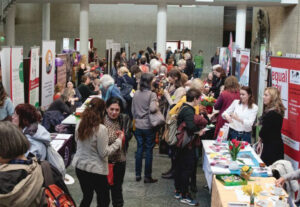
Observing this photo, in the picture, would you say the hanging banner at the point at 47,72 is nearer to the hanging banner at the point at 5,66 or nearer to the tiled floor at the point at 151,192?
the hanging banner at the point at 5,66

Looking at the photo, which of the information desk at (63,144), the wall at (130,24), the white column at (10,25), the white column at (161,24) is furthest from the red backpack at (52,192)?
the wall at (130,24)

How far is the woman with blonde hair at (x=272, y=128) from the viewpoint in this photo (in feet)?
18.9

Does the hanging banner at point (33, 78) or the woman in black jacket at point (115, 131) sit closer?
the woman in black jacket at point (115, 131)

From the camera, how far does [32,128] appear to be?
4277 mm

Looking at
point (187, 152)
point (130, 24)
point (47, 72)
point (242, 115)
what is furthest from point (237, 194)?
point (130, 24)

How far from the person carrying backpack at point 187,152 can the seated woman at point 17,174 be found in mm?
3257

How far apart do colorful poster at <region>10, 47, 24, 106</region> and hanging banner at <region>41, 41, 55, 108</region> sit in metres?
1.10

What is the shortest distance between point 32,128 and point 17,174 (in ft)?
5.64

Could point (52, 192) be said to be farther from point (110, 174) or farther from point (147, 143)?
point (147, 143)

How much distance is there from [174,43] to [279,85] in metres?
20.2

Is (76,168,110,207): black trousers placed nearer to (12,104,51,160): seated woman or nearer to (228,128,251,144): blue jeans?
(12,104,51,160): seated woman

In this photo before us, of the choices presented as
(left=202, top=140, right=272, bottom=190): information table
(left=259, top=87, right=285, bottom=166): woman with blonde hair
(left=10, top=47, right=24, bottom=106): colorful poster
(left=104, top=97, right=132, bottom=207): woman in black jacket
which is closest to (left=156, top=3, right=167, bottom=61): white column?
(left=10, top=47, right=24, bottom=106): colorful poster

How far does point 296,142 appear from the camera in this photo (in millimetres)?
5797

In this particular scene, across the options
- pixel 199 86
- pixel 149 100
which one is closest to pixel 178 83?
pixel 199 86
